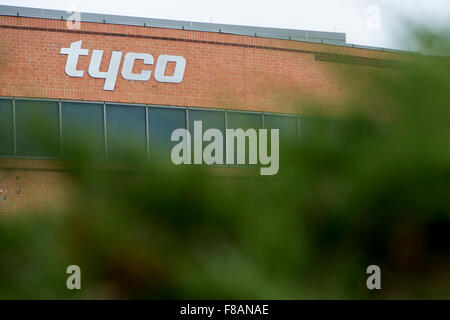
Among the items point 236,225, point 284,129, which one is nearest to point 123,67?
point 284,129

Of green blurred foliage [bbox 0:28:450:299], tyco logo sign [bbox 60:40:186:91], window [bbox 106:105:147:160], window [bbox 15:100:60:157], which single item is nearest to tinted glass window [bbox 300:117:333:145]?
green blurred foliage [bbox 0:28:450:299]

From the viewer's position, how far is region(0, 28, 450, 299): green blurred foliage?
1.35 m

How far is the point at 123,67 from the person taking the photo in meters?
12.2

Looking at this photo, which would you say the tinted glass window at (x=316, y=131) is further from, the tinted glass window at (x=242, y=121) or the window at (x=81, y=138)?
the window at (x=81, y=138)

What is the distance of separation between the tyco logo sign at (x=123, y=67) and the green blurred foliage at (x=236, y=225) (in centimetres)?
1089

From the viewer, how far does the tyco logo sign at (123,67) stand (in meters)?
12.0

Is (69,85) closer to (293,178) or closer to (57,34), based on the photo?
(57,34)

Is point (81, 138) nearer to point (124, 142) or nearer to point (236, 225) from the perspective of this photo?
point (124, 142)

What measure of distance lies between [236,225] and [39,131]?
0.43 metres

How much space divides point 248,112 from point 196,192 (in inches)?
9.4

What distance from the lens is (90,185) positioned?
1358mm

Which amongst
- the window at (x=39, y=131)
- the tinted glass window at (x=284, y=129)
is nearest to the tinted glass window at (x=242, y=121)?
the tinted glass window at (x=284, y=129)
